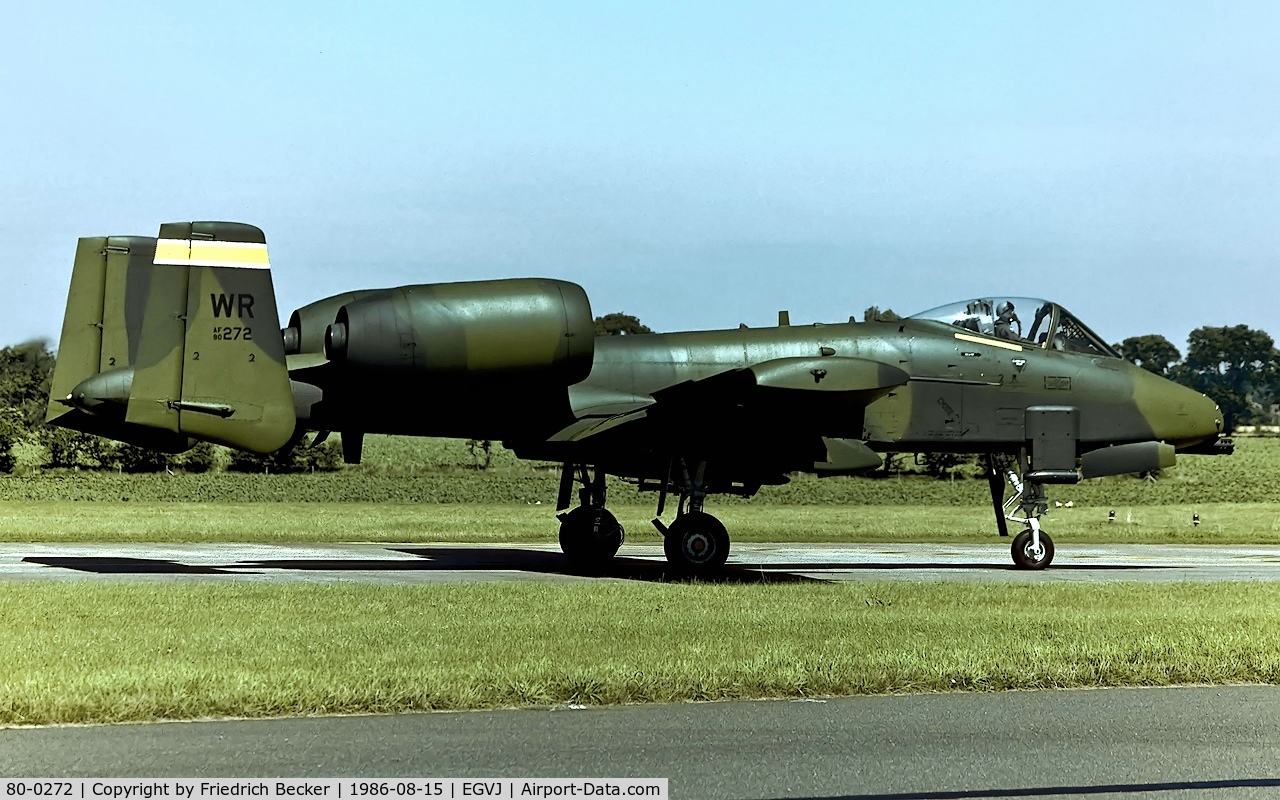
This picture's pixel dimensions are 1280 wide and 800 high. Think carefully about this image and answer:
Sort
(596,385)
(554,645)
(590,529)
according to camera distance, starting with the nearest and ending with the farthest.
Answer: (554,645) → (596,385) → (590,529)

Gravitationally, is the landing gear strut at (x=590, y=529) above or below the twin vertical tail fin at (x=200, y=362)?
below

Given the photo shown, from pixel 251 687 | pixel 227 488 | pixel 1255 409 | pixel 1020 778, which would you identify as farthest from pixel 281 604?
pixel 1255 409

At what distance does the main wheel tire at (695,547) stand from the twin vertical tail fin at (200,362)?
5.28 metres

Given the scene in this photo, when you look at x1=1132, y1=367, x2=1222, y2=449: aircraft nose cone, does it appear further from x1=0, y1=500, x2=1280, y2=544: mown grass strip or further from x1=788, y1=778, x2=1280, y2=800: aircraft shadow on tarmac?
x1=788, y1=778, x2=1280, y2=800: aircraft shadow on tarmac

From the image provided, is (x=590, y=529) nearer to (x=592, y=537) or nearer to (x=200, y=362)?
(x=592, y=537)

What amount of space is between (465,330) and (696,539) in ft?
14.0

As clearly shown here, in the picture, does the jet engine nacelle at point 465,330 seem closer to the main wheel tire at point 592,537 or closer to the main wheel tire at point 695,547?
the main wheel tire at point 695,547

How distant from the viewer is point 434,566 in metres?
19.1

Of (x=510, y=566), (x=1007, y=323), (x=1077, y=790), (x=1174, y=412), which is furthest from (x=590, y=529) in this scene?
(x=1077, y=790)

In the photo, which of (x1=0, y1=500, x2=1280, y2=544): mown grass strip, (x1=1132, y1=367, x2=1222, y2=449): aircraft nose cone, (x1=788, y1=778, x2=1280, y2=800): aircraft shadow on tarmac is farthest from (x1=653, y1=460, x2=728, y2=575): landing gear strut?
(x1=788, y1=778, x2=1280, y2=800): aircraft shadow on tarmac

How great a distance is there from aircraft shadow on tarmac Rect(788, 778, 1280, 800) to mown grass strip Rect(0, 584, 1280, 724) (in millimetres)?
2664

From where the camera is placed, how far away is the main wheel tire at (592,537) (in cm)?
1994

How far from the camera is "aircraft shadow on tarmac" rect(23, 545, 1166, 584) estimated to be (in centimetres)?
1734

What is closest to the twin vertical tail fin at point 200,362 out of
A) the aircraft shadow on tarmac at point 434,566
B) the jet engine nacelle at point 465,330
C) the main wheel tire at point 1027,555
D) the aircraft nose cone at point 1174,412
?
the jet engine nacelle at point 465,330
